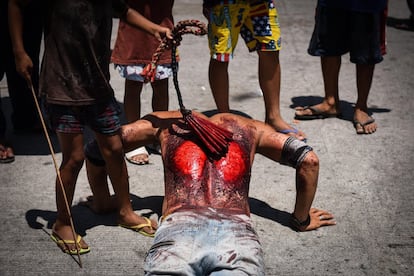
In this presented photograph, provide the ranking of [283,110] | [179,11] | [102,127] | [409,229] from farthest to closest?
[179,11], [283,110], [409,229], [102,127]

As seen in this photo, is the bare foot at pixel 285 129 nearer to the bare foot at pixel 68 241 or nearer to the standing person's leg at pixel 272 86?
the standing person's leg at pixel 272 86

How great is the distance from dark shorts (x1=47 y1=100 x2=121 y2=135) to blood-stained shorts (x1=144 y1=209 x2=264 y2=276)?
0.83 meters

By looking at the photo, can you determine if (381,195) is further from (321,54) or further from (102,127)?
(102,127)

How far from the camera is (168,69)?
14.8ft

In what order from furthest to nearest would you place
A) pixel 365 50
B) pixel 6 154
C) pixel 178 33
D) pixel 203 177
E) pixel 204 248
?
pixel 365 50 < pixel 6 154 < pixel 178 33 < pixel 203 177 < pixel 204 248

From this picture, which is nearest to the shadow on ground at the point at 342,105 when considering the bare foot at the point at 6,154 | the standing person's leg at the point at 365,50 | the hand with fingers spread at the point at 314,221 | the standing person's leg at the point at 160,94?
the standing person's leg at the point at 365,50

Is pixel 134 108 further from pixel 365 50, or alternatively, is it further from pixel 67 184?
pixel 365 50

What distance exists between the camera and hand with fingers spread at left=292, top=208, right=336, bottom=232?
3.66 meters

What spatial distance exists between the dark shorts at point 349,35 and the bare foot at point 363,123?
425 millimetres

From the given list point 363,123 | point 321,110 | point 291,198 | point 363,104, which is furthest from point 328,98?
point 291,198

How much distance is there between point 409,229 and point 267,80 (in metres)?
1.66

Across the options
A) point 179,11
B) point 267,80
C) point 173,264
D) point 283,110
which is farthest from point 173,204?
point 179,11

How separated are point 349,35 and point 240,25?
3.42 ft

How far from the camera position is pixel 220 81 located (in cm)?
482
